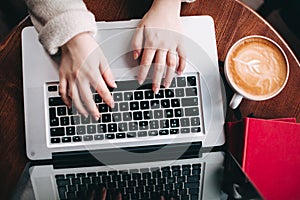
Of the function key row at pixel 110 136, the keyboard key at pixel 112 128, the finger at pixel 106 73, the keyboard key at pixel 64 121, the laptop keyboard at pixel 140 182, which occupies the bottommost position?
the laptop keyboard at pixel 140 182

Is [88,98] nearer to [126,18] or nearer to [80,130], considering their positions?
[80,130]

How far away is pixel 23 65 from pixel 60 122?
0.12 m

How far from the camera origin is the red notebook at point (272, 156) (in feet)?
2.18

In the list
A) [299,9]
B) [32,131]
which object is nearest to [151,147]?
[32,131]

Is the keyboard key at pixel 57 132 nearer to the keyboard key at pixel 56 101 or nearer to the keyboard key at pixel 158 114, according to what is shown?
the keyboard key at pixel 56 101

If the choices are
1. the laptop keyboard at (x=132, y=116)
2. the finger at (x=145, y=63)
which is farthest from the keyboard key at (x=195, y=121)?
the finger at (x=145, y=63)

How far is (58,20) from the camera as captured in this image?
2.23ft

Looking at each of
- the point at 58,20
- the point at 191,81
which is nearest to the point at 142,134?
the point at 191,81

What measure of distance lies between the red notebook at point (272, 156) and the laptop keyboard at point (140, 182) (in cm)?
8

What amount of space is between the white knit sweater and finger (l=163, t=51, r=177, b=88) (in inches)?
5.4

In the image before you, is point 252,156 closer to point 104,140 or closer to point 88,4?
point 104,140

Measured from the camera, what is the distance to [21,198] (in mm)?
626

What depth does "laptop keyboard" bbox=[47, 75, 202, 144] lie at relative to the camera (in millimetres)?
687

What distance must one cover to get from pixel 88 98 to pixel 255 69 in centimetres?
27
